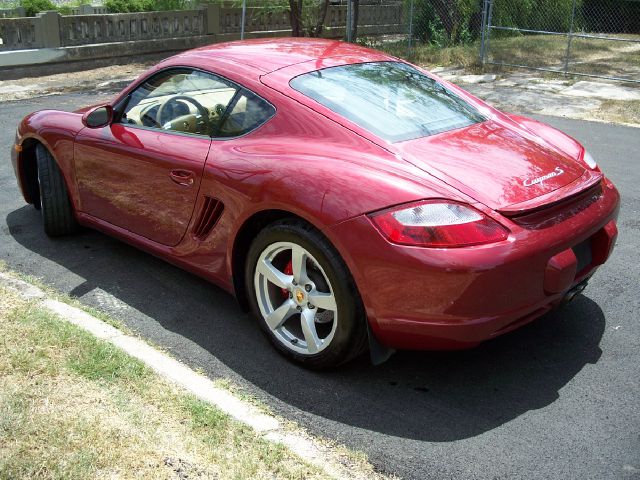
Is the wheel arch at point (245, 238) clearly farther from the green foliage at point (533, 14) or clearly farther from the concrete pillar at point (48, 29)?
the green foliage at point (533, 14)

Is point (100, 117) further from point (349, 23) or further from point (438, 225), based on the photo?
A: point (349, 23)

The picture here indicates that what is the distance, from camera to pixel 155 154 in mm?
4367

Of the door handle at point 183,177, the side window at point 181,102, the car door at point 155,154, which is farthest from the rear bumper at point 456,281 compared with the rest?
the side window at point 181,102

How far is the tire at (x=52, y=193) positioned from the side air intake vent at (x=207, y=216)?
1581mm

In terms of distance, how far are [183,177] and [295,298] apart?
3.29 feet

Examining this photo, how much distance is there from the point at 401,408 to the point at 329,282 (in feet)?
2.18

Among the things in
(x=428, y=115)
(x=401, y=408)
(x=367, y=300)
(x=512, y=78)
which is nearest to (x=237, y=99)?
(x=428, y=115)

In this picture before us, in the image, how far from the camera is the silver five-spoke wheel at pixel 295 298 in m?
3.59

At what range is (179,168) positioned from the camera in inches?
165

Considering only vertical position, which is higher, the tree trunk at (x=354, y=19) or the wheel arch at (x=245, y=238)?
the tree trunk at (x=354, y=19)

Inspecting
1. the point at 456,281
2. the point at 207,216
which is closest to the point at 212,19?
the point at 207,216

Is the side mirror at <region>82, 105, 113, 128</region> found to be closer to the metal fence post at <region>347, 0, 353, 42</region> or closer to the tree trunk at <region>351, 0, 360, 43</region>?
the metal fence post at <region>347, 0, 353, 42</region>

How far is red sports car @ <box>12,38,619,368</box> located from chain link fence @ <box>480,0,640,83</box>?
32.0 feet

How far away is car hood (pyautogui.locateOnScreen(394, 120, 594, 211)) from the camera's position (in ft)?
11.2
